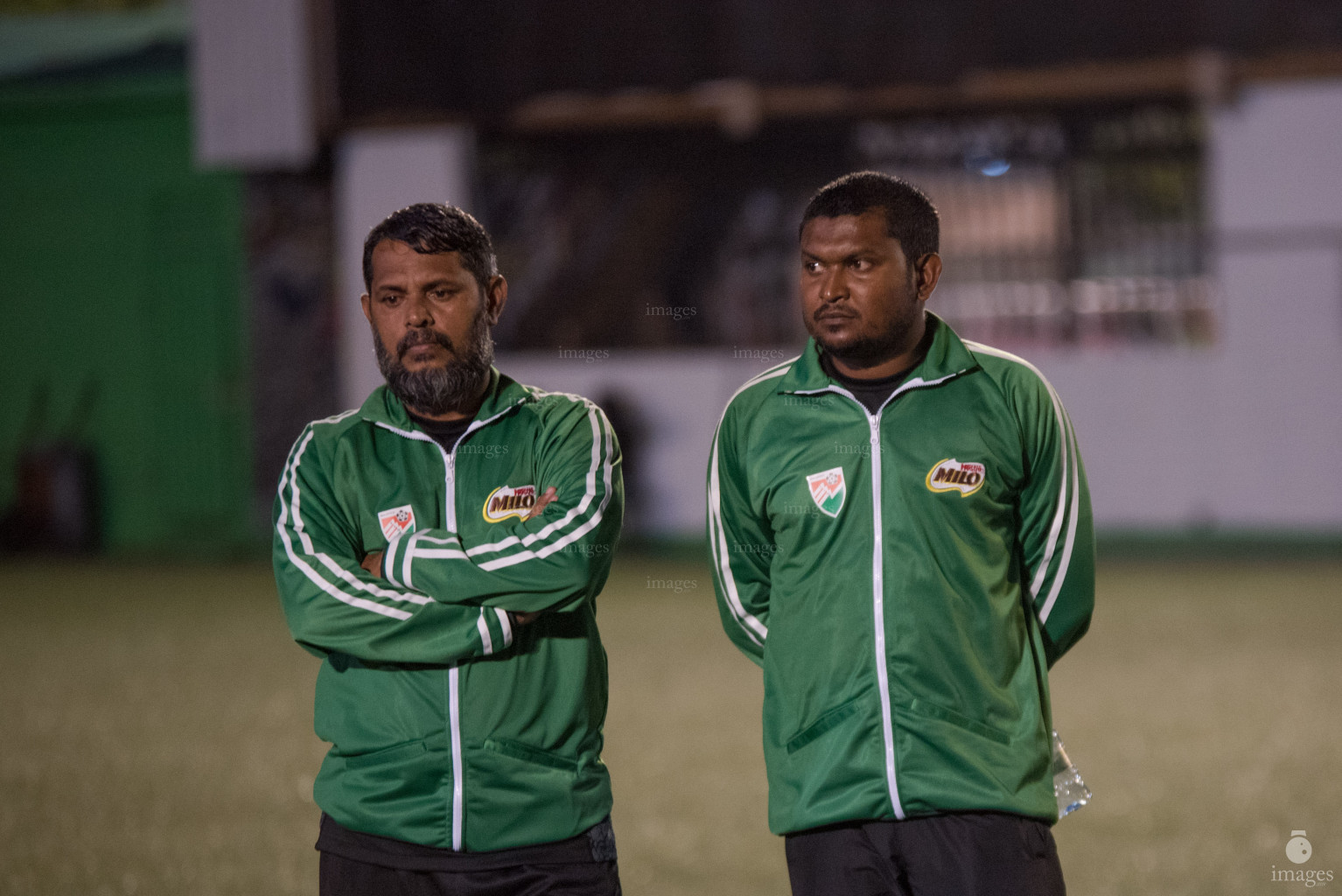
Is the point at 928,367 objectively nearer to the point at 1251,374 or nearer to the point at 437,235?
the point at 437,235

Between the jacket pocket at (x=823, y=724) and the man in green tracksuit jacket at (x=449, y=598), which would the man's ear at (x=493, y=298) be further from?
the jacket pocket at (x=823, y=724)

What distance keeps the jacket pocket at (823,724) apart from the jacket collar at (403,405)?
86 cm

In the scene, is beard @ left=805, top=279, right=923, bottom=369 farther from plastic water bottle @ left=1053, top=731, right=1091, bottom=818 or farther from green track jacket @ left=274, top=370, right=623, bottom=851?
plastic water bottle @ left=1053, top=731, right=1091, bottom=818

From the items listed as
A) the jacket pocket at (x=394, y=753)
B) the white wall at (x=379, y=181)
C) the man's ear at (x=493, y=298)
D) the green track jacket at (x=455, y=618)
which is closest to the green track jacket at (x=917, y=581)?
the green track jacket at (x=455, y=618)

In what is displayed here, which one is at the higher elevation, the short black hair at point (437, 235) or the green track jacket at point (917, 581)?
the short black hair at point (437, 235)

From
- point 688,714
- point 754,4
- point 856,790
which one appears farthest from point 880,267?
point 754,4

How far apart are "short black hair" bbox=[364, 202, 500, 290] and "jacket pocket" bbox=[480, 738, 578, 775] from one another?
887 millimetres

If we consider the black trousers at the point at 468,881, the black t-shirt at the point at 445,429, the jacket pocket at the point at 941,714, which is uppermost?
the black t-shirt at the point at 445,429

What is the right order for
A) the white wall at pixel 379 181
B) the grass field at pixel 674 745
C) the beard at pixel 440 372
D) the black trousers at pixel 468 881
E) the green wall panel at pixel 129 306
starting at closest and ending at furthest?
the black trousers at pixel 468 881
the beard at pixel 440 372
the grass field at pixel 674 745
the white wall at pixel 379 181
the green wall panel at pixel 129 306

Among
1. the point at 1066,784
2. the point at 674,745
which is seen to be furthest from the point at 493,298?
the point at 674,745

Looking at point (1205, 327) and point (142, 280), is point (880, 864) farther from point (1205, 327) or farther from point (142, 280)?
point (142, 280)

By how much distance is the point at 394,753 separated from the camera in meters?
2.95

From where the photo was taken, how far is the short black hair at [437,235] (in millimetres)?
3025

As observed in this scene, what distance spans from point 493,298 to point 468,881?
114 cm
